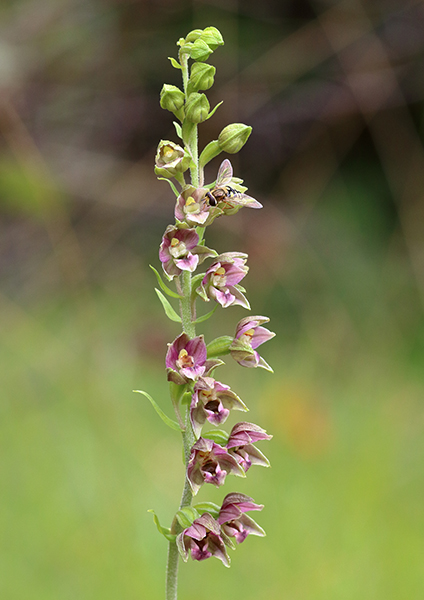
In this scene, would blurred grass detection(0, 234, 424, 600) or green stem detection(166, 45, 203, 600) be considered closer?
green stem detection(166, 45, 203, 600)

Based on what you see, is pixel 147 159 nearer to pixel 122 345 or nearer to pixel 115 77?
pixel 115 77

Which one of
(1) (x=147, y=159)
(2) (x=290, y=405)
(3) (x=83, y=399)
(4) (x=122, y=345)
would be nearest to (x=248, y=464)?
(2) (x=290, y=405)

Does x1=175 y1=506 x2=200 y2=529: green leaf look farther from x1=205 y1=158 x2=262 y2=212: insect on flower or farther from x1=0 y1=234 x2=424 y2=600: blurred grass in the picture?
x1=0 y1=234 x2=424 y2=600: blurred grass

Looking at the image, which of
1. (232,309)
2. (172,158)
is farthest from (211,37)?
(232,309)

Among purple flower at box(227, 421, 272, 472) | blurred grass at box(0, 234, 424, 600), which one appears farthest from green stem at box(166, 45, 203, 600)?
blurred grass at box(0, 234, 424, 600)

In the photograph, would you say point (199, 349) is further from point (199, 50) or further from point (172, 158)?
point (199, 50)

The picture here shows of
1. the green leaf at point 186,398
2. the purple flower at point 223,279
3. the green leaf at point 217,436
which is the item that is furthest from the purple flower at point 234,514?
the purple flower at point 223,279
